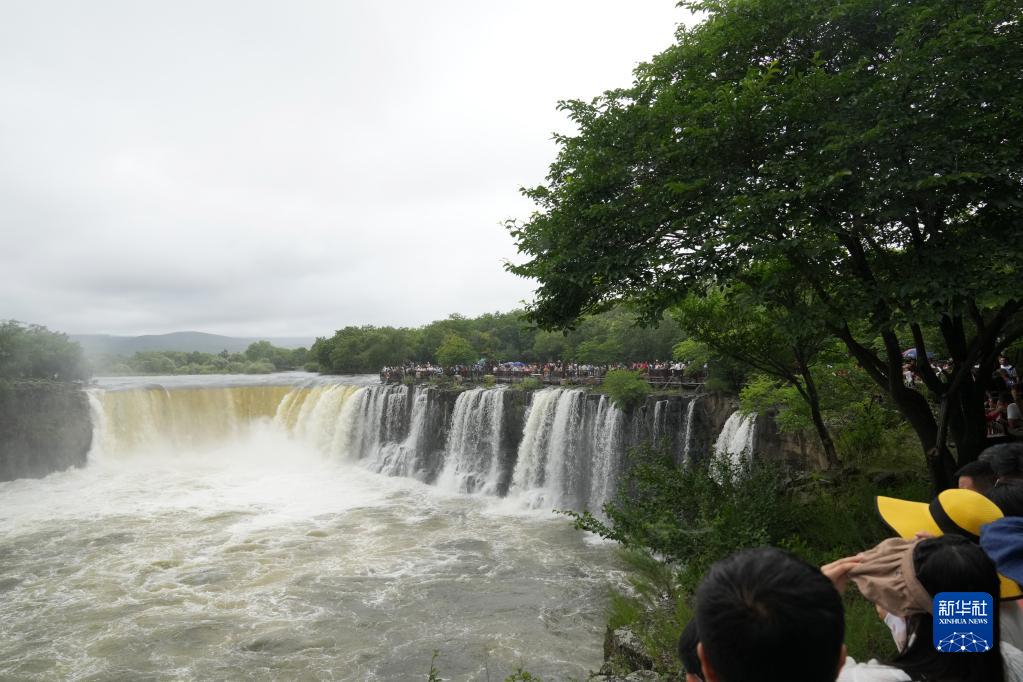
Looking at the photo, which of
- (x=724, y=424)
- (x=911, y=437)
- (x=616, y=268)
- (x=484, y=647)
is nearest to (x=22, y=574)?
(x=484, y=647)

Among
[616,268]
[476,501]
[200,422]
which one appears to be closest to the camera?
[616,268]

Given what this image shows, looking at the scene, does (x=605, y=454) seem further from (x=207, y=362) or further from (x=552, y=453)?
(x=207, y=362)

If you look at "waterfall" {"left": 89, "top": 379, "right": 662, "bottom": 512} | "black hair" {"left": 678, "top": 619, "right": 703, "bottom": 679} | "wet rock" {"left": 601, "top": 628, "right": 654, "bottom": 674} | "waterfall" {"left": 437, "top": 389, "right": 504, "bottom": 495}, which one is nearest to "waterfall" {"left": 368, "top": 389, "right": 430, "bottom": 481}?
"waterfall" {"left": 89, "top": 379, "right": 662, "bottom": 512}

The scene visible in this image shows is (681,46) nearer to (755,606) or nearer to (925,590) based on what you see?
(925,590)

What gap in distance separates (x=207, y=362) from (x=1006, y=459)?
95.7 m

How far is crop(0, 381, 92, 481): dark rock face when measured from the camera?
26422 millimetres

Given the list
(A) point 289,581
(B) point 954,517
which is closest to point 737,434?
(A) point 289,581

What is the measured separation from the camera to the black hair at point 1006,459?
335cm

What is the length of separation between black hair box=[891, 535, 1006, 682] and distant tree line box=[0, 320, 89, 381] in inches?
1404

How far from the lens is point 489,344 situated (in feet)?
162

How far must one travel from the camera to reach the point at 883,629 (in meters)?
5.16

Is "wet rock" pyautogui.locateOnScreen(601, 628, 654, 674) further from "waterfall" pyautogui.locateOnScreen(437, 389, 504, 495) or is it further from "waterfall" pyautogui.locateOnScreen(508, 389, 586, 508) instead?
"waterfall" pyautogui.locateOnScreen(437, 389, 504, 495)

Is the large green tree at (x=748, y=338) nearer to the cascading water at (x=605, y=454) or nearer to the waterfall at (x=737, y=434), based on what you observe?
the waterfall at (x=737, y=434)

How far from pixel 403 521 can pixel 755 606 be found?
17588mm
